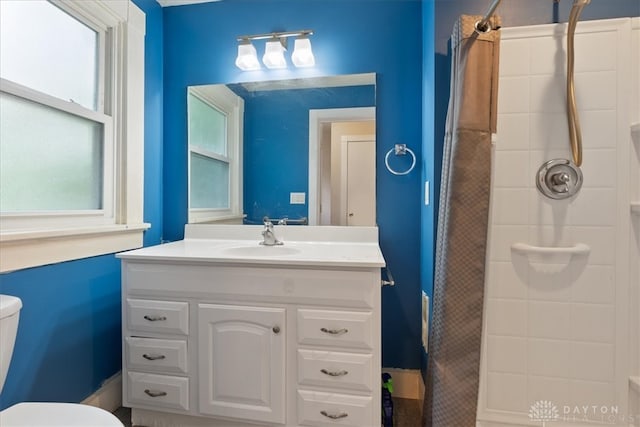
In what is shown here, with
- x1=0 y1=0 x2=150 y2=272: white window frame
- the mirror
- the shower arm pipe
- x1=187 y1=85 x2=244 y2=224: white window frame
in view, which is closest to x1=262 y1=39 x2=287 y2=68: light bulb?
the mirror

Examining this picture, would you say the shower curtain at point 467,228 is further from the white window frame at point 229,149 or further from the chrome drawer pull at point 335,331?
the white window frame at point 229,149

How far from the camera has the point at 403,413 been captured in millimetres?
1617

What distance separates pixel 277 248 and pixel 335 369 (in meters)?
0.68

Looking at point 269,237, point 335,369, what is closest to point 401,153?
point 269,237

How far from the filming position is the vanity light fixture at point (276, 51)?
179 cm

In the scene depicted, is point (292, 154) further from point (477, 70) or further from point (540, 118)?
point (540, 118)

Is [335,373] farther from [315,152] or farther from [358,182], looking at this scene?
[315,152]

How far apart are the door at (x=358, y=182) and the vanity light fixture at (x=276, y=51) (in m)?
0.51

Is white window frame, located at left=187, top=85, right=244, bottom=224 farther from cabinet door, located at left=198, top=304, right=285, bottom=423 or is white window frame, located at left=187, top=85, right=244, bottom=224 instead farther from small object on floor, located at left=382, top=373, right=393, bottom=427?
small object on floor, located at left=382, top=373, right=393, bottom=427

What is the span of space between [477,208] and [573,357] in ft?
2.47

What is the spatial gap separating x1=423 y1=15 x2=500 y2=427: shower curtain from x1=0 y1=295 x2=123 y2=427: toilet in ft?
3.49

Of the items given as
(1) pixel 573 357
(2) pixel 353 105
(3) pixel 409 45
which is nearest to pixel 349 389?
(1) pixel 573 357

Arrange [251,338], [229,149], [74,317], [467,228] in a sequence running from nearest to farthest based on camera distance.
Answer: [467,228], [251,338], [74,317], [229,149]

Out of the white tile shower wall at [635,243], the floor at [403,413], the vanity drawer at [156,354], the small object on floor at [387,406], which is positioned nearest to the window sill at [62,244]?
the vanity drawer at [156,354]
